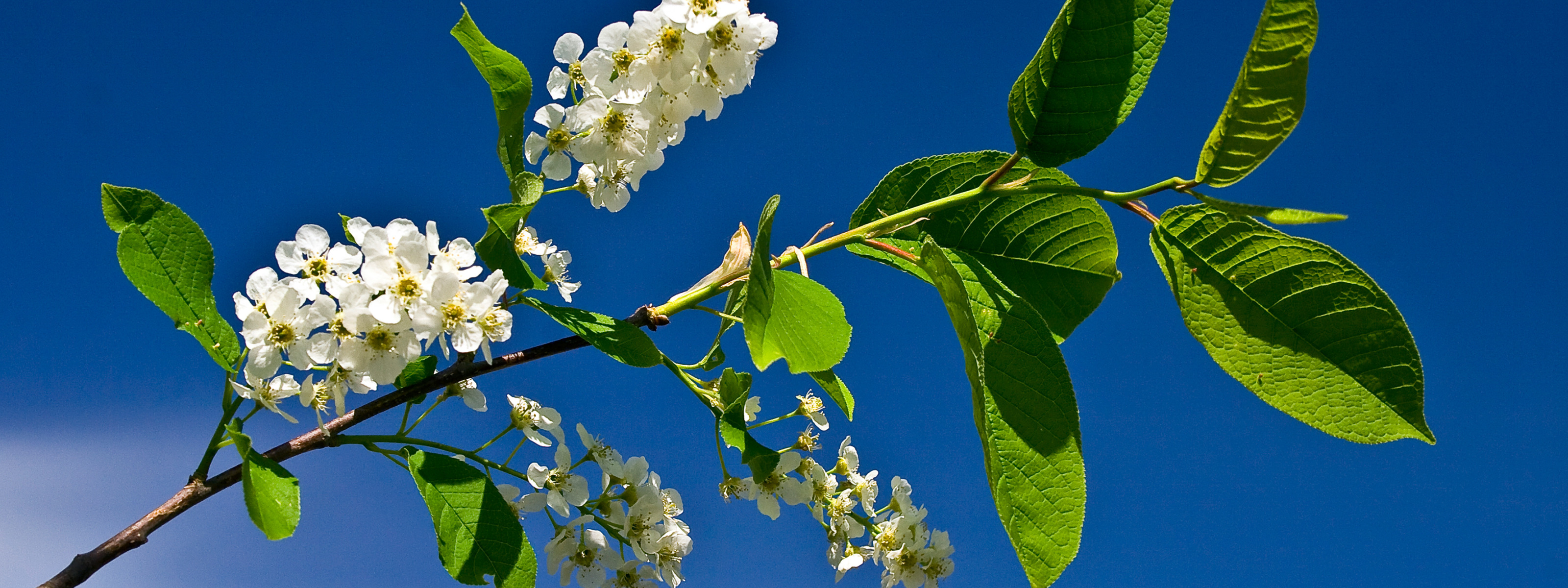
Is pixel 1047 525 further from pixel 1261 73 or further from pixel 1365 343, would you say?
pixel 1261 73

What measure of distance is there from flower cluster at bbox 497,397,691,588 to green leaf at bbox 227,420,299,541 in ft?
1.06

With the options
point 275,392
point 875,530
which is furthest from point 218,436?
point 875,530

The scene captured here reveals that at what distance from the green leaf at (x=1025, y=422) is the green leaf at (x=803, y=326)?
0.11m

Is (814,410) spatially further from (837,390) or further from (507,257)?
(507,257)

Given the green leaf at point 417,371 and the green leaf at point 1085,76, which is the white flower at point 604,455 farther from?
the green leaf at point 1085,76

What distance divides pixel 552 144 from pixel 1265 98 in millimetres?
687

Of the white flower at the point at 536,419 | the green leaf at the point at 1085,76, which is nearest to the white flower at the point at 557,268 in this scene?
the white flower at the point at 536,419

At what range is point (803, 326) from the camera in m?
0.83

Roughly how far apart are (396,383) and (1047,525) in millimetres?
700

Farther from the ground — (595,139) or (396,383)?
(595,139)

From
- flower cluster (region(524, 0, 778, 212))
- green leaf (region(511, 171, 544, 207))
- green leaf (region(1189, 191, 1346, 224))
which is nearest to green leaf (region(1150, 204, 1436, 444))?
green leaf (region(1189, 191, 1346, 224))

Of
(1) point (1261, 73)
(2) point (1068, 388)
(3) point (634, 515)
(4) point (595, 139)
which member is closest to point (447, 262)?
(4) point (595, 139)

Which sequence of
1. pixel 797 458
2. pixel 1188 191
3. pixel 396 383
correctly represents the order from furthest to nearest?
1. pixel 797 458
2. pixel 396 383
3. pixel 1188 191

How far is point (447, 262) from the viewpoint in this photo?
2.62 ft
